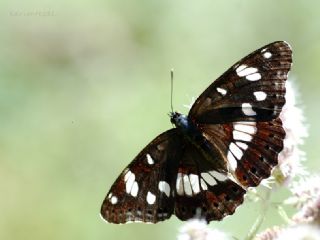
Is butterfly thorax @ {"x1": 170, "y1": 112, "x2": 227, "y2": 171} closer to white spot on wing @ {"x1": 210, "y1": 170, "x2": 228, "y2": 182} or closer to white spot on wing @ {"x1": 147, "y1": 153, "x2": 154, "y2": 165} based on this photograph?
white spot on wing @ {"x1": 210, "y1": 170, "x2": 228, "y2": 182}

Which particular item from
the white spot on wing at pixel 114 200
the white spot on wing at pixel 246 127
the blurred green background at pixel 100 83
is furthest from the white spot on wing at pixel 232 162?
the blurred green background at pixel 100 83

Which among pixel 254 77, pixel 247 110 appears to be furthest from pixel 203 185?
pixel 254 77

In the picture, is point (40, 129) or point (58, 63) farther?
point (58, 63)

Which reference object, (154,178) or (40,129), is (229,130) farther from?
(40,129)

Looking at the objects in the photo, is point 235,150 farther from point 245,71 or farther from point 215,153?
point 245,71

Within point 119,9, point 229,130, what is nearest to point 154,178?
point 229,130

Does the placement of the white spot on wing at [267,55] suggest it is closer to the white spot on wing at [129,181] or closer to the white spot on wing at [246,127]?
the white spot on wing at [246,127]

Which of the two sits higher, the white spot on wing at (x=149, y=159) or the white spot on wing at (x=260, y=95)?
the white spot on wing at (x=260, y=95)
